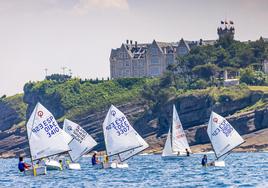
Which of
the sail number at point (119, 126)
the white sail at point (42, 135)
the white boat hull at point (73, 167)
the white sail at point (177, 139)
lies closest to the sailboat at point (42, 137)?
the white sail at point (42, 135)

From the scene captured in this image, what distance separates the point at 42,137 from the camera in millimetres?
94625

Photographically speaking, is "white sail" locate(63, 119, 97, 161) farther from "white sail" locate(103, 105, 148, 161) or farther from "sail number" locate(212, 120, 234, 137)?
"sail number" locate(212, 120, 234, 137)

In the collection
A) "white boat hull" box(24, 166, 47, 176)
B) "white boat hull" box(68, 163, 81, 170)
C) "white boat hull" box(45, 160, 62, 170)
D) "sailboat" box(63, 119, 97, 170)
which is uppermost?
"sailboat" box(63, 119, 97, 170)

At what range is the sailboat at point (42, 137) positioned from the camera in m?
94.1

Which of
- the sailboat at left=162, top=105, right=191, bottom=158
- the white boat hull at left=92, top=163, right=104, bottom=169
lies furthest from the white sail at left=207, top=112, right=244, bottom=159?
the sailboat at left=162, top=105, right=191, bottom=158

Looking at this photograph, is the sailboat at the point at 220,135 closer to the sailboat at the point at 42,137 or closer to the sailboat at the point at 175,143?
the sailboat at the point at 42,137

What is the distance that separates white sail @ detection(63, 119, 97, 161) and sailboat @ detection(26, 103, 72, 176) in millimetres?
28342

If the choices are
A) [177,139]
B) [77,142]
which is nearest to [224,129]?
[77,142]

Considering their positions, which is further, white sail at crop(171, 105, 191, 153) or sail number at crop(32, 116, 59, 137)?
white sail at crop(171, 105, 191, 153)

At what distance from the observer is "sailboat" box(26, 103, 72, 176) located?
94.1 meters

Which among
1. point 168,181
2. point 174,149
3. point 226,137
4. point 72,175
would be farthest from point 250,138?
point 168,181

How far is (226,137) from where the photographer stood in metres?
111

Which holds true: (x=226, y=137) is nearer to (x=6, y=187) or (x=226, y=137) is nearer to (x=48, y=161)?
(x=48, y=161)

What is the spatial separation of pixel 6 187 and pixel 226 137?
38.5 meters
